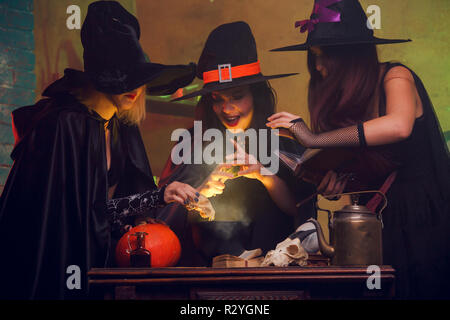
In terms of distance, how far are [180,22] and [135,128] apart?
2.03ft

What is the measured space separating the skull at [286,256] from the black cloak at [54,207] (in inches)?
30.4

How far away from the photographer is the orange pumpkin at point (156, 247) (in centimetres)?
238

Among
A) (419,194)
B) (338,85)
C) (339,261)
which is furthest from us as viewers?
(338,85)

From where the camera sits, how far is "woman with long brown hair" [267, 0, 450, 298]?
261 cm

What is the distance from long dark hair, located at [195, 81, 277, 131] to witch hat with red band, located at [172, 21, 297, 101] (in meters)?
0.05

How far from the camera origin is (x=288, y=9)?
3.03m

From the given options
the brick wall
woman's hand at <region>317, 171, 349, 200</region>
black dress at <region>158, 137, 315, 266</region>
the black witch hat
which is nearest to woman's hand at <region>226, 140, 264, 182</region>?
black dress at <region>158, 137, 315, 266</region>

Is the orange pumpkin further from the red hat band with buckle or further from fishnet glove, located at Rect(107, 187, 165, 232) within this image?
the red hat band with buckle

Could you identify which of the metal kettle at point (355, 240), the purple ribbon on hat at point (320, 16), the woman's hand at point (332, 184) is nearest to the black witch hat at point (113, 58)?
the purple ribbon on hat at point (320, 16)

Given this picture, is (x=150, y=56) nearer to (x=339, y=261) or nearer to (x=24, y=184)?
(x=24, y=184)

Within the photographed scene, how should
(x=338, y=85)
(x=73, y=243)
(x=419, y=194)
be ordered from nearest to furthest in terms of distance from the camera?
1. (x=73, y=243)
2. (x=419, y=194)
3. (x=338, y=85)

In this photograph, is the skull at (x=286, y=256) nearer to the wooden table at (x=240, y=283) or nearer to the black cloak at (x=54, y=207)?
the wooden table at (x=240, y=283)

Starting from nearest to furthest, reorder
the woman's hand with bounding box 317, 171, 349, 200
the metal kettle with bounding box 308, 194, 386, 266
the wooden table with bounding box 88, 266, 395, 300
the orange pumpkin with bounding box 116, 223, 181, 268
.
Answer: the wooden table with bounding box 88, 266, 395, 300 < the metal kettle with bounding box 308, 194, 386, 266 < the orange pumpkin with bounding box 116, 223, 181, 268 < the woman's hand with bounding box 317, 171, 349, 200

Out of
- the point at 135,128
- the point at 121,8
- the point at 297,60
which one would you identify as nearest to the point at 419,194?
the point at 297,60
